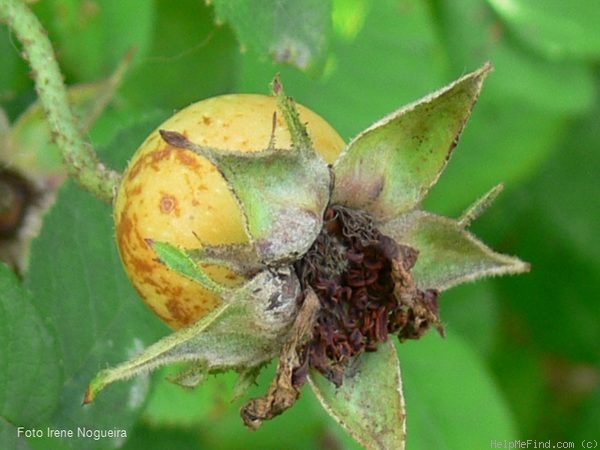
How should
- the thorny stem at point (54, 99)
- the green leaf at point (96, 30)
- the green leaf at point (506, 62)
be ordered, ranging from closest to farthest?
the thorny stem at point (54, 99)
the green leaf at point (96, 30)
the green leaf at point (506, 62)

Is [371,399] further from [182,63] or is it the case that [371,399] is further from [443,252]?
[182,63]

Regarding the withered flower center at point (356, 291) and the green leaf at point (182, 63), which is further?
the green leaf at point (182, 63)

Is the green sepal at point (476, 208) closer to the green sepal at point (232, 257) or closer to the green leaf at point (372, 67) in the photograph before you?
the green sepal at point (232, 257)

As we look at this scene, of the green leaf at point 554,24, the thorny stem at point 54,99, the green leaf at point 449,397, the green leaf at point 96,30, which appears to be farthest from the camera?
the green leaf at point 554,24

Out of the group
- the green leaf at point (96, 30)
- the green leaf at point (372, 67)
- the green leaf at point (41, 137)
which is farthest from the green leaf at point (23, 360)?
the green leaf at point (372, 67)

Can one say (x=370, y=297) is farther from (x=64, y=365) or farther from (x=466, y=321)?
(x=466, y=321)

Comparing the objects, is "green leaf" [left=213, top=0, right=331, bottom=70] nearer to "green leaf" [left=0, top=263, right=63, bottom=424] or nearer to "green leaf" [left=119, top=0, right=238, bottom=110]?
"green leaf" [left=0, top=263, right=63, bottom=424]
